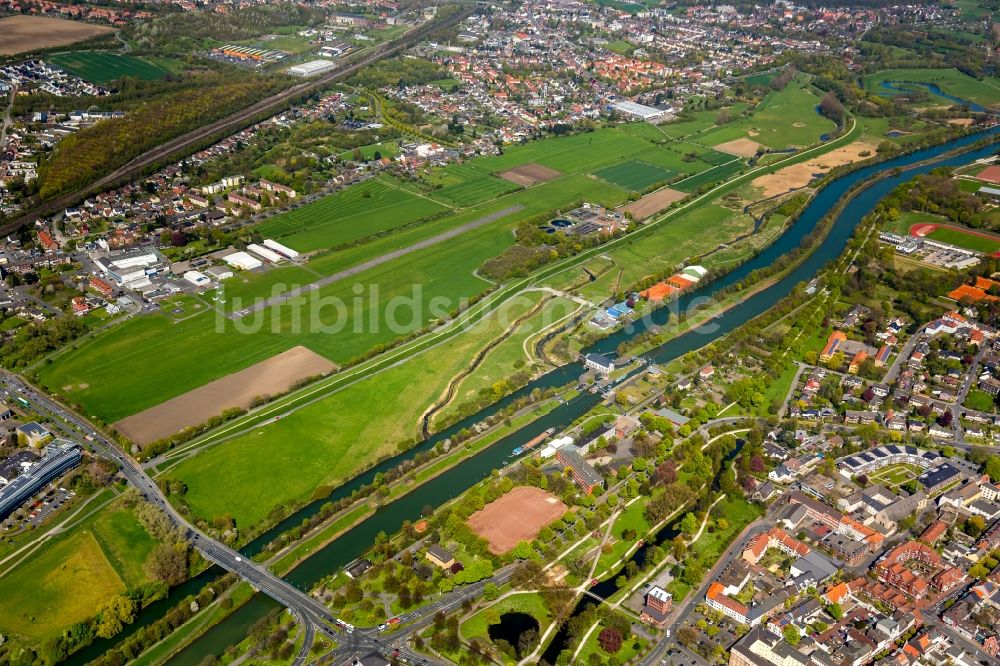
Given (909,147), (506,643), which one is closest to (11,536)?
(506,643)

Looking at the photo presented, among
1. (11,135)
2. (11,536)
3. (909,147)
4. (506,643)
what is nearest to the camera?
(506,643)

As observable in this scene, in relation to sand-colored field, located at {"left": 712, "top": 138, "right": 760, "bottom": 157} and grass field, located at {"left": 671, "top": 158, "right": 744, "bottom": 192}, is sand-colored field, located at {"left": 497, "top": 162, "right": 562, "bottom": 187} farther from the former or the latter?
sand-colored field, located at {"left": 712, "top": 138, "right": 760, "bottom": 157}

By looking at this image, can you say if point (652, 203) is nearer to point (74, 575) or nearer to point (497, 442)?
point (497, 442)

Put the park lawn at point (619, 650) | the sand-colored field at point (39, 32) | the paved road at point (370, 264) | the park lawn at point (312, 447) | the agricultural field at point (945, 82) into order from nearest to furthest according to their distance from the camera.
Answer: the park lawn at point (619, 650) < the park lawn at point (312, 447) < the paved road at point (370, 264) < the sand-colored field at point (39, 32) < the agricultural field at point (945, 82)

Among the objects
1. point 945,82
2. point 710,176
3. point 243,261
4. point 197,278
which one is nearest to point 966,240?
point 710,176

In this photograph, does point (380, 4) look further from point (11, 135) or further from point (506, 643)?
point (506, 643)

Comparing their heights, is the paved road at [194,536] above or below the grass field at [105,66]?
below

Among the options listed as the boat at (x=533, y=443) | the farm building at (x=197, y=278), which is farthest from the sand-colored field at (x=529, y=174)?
the boat at (x=533, y=443)

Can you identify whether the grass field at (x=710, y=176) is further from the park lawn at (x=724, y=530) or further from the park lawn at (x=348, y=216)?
the park lawn at (x=724, y=530)
